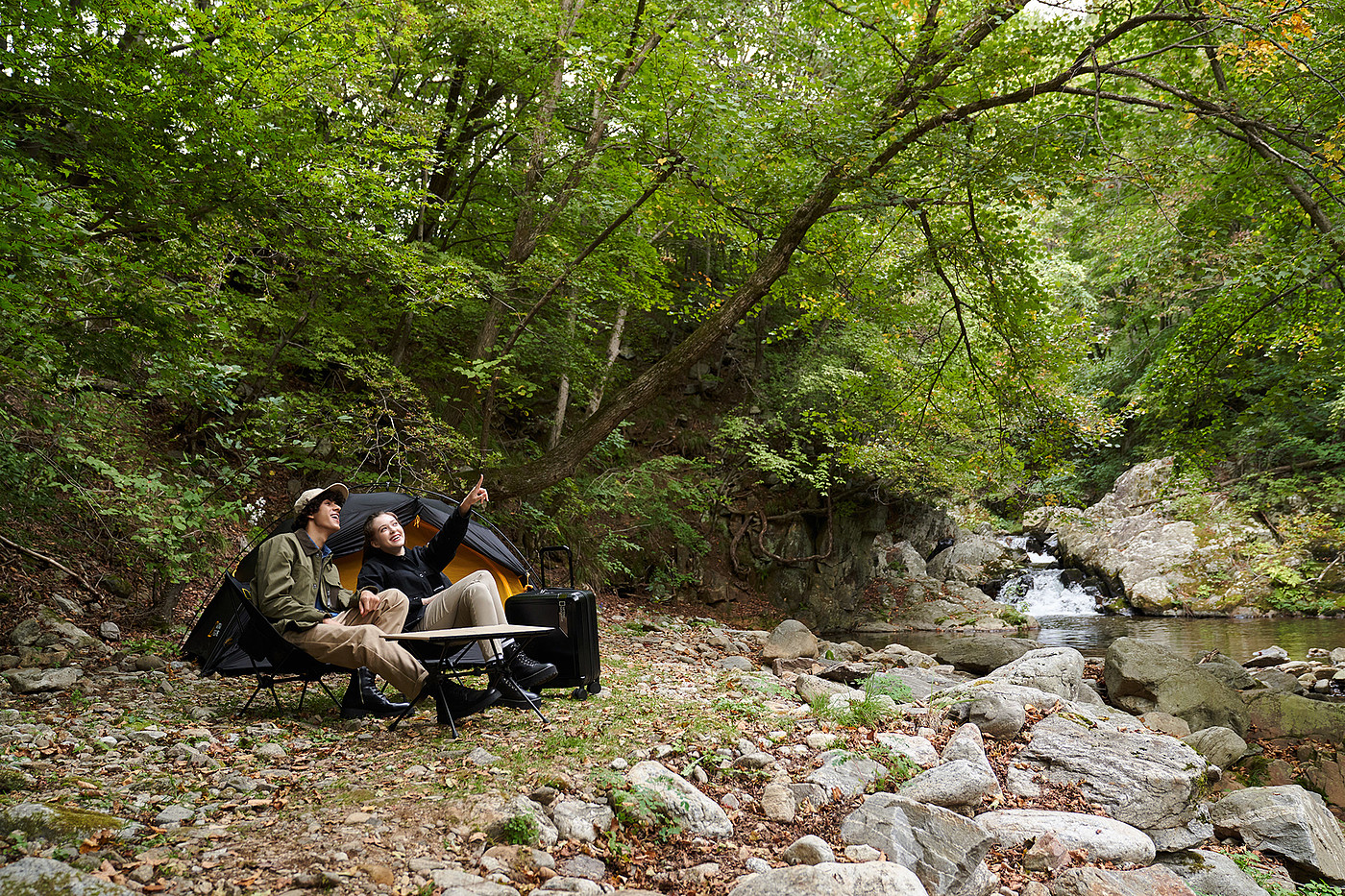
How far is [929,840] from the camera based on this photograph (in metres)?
3.18

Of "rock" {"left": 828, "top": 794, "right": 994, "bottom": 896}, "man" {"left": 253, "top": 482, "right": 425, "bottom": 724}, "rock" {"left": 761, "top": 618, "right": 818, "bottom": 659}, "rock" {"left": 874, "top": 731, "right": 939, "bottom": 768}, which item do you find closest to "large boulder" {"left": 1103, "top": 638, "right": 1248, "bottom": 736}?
"rock" {"left": 761, "top": 618, "right": 818, "bottom": 659}

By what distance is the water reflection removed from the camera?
454 inches

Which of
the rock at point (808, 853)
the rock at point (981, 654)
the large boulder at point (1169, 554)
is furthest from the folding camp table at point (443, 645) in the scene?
the large boulder at point (1169, 554)

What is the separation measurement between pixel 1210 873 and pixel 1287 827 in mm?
975

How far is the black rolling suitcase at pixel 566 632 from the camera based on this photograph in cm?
467

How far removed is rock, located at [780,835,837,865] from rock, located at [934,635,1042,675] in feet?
23.9

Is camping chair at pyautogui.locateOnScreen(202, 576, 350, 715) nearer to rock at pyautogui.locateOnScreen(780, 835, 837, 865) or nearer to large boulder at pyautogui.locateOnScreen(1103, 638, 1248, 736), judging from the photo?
rock at pyautogui.locateOnScreen(780, 835, 837, 865)

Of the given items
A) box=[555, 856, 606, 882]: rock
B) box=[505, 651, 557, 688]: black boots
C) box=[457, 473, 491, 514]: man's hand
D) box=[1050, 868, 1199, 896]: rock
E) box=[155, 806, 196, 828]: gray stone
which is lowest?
box=[155, 806, 196, 828]: gray stone

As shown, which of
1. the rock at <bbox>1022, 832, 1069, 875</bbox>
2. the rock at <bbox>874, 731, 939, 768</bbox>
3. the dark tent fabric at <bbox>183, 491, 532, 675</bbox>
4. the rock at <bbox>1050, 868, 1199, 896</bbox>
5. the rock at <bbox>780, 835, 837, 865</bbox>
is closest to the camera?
the rock at <bbox>780, 835, 837, 865</bbox>

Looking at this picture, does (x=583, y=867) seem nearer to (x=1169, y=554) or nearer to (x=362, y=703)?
(x=362, y=703)

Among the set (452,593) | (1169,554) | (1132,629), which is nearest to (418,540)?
(452,593)

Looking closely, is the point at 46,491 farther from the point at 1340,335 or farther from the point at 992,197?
the point at 1340,335

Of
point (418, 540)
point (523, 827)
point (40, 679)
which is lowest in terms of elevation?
point (40, 679)

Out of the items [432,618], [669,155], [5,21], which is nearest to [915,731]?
[432,618]
